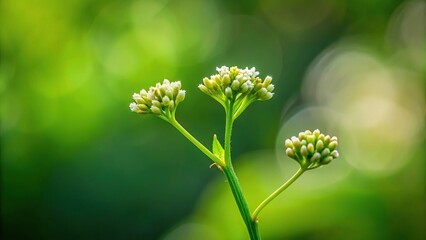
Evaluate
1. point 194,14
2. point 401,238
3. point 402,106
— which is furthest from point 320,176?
point 194,14

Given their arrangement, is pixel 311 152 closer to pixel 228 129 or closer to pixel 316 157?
pixel 316 157

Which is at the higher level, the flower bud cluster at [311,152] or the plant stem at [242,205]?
the flower bud cluster at [311,152]

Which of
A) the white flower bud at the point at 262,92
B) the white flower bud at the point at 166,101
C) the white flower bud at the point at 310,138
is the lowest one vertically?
the white flower bud at the point at 310,138

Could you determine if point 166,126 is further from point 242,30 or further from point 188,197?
point 242,30

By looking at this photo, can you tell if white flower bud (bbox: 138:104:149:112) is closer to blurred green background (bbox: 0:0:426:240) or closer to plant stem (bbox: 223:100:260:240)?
plant stem (bbox: 223:100:260:240)

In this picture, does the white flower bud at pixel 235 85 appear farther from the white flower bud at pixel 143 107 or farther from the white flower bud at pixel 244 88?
the white flower bud at pixel 143 107

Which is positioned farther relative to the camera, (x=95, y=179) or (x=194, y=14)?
(x=194, y=14)

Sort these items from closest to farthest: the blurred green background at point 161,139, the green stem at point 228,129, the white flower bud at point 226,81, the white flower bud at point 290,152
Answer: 1. the green stem at point 228,129
2. the white flower bud at point 290,152
3. the white flower bud at point 226,81
4. the blurred green background at point 161,139

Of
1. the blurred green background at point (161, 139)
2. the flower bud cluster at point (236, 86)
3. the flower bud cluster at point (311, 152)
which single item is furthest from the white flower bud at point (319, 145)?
the blurred green background at point (161, 139)
